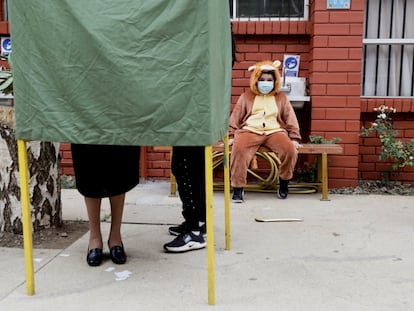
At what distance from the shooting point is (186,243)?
341cm

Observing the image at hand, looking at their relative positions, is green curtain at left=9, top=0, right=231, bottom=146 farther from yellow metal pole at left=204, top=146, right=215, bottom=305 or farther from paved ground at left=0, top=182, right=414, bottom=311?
paved ground at left=0, top=182, right=414, bottom=311

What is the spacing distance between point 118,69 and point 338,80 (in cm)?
356

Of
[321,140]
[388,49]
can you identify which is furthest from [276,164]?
[388,49]

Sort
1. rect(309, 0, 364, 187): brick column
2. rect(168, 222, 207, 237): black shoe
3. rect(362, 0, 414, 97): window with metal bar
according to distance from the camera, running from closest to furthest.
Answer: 1. rect(168, 222, 207, 237): black shoe
2. rect(309, 0, 364, 187): brick column
3. rect(362, 0, 414, 97): window with metal bar

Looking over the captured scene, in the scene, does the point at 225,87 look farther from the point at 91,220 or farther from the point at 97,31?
the point at 91,220

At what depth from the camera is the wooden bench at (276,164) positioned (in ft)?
16.7

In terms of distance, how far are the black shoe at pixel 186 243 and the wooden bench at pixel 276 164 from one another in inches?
67.7

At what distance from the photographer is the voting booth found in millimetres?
2400

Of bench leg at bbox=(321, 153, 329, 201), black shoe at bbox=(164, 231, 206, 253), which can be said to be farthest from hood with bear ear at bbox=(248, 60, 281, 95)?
black shoe at bbox=(164, 231, 206, 253)

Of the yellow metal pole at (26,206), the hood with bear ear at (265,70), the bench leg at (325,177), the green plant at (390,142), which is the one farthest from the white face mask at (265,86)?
the yellow metal pole at (26,206)

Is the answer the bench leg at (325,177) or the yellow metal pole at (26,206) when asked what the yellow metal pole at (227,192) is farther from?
the bench leg at (325,177)

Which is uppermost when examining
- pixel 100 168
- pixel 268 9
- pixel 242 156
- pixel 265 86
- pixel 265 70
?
pixel 268 9

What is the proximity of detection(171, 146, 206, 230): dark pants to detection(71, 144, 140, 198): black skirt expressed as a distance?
0.36 metres

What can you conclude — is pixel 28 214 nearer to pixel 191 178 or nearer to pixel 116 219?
pixel 116 219
